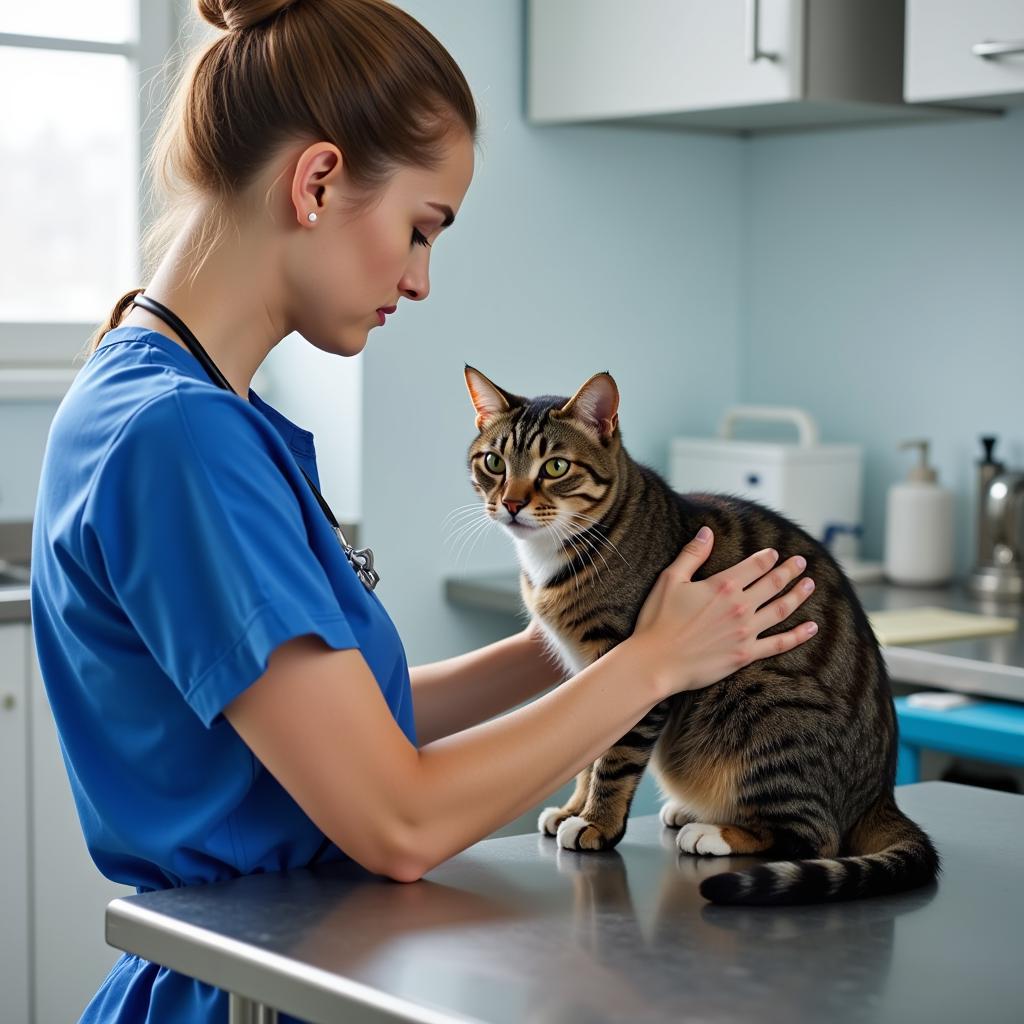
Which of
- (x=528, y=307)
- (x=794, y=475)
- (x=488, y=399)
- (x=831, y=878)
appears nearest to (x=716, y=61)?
(x=528, y=307)

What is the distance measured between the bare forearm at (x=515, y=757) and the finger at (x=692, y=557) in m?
0.11

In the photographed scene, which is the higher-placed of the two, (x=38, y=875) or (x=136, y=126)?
(x=136, y=126)

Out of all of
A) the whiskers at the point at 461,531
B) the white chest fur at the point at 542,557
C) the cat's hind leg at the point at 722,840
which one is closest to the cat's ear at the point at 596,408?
the white chest fur at the point at 542,557

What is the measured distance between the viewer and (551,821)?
1.41m

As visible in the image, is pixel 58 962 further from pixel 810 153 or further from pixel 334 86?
pixel 810 153

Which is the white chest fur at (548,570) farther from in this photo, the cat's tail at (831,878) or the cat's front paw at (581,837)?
the cat's tail at (831,878)

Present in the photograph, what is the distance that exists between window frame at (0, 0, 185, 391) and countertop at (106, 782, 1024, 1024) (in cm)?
207

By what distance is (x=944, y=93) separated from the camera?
8.51 ft

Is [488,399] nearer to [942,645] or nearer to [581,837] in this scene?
[581,837]

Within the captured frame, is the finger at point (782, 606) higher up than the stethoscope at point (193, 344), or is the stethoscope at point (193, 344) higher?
the stethoscope at point (193, 344)

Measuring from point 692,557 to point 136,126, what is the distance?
2.19 metres

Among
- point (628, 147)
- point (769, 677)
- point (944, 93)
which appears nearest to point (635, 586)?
point (769, 677)

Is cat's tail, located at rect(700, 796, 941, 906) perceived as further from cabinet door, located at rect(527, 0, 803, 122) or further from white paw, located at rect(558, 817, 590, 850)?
cabinet door, located at rect(527, 0, 803, 122)

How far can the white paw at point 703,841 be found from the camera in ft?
4.31
